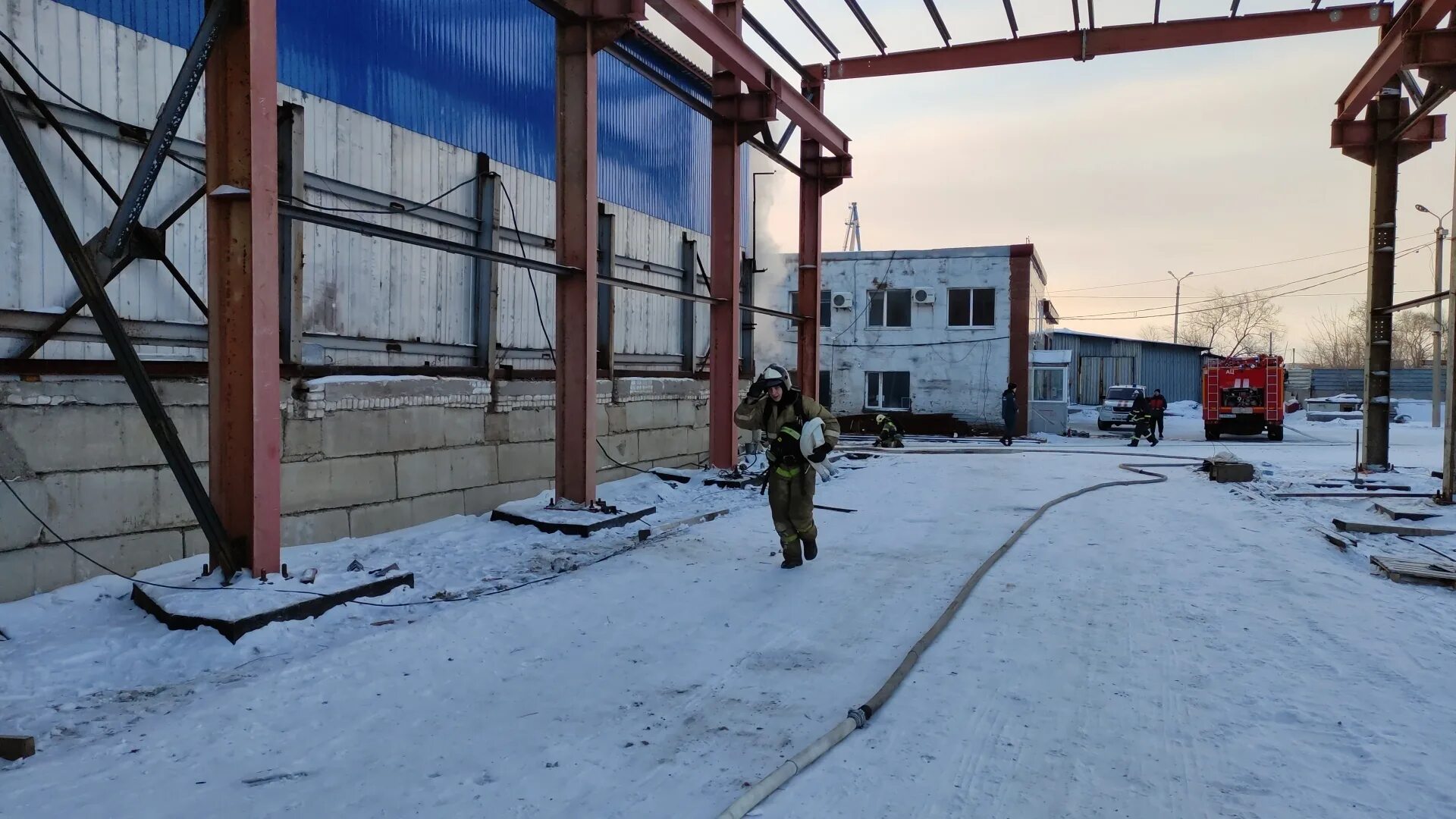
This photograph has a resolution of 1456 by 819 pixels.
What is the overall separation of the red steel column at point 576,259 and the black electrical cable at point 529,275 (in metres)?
1.40

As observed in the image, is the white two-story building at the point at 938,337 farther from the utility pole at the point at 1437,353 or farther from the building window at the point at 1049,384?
the utility pole at the point at 1437,353

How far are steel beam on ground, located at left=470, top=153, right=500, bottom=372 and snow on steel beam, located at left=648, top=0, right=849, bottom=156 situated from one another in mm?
3006

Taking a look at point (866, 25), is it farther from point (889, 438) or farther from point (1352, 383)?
point (1352, 383)

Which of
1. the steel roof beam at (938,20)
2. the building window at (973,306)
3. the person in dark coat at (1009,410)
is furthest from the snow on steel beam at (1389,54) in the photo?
the building window at (973,306)

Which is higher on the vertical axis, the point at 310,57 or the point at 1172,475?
the point at 310,57

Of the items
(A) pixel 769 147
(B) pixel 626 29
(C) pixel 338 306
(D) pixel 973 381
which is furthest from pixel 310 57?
(D) pixel 973 381

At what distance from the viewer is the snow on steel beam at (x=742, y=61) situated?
1130 centimetres

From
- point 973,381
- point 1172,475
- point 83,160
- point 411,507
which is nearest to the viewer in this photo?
point 83,160

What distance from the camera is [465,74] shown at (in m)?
10.4

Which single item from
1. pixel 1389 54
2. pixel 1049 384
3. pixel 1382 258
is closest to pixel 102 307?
pixel 1389 54

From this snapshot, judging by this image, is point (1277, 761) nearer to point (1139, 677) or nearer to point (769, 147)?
point (1139, 677)

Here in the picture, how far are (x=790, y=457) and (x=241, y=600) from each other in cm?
438

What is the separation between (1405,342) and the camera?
86.9 metres

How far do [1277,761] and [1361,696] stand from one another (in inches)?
48.2
